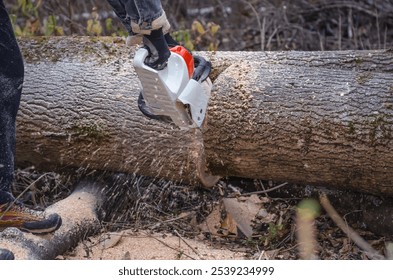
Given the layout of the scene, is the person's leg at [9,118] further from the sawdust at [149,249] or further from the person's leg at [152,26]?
the person's leg at [152,26]

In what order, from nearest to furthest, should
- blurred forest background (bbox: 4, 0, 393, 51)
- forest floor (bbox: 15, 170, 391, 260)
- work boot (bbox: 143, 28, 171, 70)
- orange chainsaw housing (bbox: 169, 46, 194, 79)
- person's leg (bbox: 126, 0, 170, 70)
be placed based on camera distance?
1. person's leg (bbox: 126, 0, 170, 70)
2. work boot (bbox: 143, 28, 171, 70)
3. orange chainsaw housing (bbox: 169, 46, 194, 79)
4. forest floor (bbox: 15, 170, 391, 260)
5. blurred forest background (bbox: 4, 0, 393, 51)

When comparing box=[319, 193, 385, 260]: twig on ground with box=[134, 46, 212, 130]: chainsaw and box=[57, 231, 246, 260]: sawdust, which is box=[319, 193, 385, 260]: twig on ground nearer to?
box=[57, 231, 246, 260]: sawdust

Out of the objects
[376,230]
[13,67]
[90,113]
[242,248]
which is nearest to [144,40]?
[13,67]

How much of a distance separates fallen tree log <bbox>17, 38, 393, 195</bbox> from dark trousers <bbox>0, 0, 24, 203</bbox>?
657mm

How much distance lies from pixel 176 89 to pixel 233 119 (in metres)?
0.55

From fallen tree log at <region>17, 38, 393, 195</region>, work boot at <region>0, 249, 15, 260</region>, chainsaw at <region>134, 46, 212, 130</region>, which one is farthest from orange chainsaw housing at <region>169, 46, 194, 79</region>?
work boot at <region>0, 249, 15, 260</region>

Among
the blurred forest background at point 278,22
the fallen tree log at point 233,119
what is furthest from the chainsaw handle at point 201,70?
the blurred forest background at point 278,22

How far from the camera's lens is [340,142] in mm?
3189

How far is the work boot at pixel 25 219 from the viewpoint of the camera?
3.15 m

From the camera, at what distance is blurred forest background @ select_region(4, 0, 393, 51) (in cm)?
584

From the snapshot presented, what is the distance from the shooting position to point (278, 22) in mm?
6164

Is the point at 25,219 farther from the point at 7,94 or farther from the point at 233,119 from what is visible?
the point at 233,119

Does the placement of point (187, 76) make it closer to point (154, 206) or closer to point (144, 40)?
point (144, 40)

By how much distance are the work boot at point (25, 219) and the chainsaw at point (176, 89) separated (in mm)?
732
